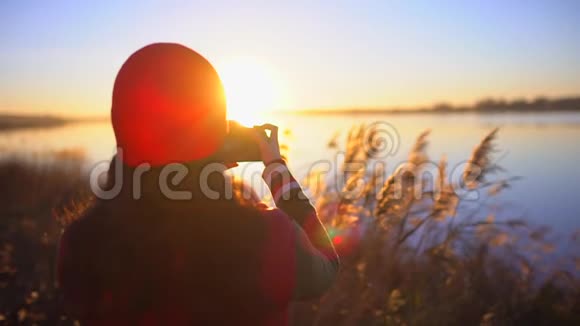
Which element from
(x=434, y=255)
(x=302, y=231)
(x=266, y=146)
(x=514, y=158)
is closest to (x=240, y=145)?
(x=266, y=146)

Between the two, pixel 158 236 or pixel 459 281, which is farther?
pixel 459 281

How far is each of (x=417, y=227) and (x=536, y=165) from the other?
12252 mm

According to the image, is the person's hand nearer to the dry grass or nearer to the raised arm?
the raised arm

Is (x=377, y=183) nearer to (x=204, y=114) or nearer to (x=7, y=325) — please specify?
(x=7, y=325)

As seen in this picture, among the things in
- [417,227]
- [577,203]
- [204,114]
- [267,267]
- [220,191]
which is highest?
[204,114]

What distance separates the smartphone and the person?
71mm

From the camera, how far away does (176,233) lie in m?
1.32

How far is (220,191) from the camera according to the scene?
145 cm

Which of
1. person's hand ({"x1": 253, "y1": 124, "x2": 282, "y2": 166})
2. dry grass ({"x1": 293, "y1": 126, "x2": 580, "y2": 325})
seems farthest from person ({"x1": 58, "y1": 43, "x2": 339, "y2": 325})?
dry grass ({"x1": 293, "y1": 126, "x2": 580, "y2": 325})

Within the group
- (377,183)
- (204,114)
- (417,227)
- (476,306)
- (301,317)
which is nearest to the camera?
(204,114)

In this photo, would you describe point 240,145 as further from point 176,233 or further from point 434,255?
point 434,255

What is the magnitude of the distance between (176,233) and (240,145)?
0.41 m

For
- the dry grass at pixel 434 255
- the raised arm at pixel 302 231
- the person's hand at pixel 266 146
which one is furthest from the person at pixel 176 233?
the dry grass at pixel 434 255

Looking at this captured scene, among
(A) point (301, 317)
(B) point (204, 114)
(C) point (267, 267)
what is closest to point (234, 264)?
(C) point (267, 267)
